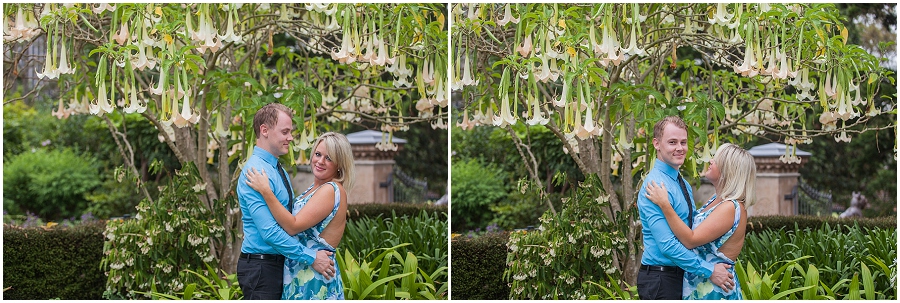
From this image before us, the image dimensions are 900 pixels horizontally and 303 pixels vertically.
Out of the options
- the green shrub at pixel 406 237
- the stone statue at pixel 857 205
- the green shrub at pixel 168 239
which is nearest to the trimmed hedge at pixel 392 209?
the green shrub at pixel 406 237

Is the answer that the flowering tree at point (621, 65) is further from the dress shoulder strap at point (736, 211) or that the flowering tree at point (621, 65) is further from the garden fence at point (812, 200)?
the garden fence at point (812, 200)

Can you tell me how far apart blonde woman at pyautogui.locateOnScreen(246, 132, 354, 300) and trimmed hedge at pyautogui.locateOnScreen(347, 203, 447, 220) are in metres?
1.38

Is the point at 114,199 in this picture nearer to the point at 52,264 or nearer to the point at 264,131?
the point at 52,264

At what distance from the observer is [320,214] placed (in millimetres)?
2996

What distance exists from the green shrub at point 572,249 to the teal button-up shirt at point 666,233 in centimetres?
128

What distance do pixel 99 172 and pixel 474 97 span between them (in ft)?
20.1

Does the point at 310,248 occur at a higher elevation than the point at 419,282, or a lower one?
higher

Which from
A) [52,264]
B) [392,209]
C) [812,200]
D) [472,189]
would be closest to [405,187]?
[392,209]

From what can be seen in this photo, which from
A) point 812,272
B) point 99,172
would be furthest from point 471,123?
point 99,172

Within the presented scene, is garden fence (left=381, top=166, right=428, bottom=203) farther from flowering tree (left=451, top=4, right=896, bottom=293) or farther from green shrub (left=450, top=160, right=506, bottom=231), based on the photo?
flowering tree (left=451, top=4, right=896, bottom=293)

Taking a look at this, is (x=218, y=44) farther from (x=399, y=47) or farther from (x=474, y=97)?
(x=474, y=97)

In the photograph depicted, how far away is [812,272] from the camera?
4012mm

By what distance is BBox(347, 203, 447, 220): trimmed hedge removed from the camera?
15.0ft

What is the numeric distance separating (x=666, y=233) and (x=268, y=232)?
59.6 inches
